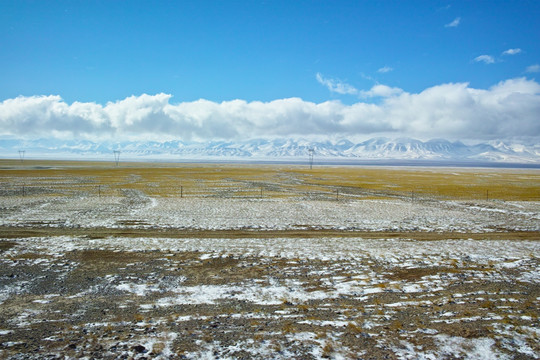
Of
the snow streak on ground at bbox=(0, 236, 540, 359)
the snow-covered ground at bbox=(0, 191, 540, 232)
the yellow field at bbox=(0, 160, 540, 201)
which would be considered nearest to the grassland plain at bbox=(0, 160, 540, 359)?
the snow streak on ground at bbox=(0, 236, 540, 359)

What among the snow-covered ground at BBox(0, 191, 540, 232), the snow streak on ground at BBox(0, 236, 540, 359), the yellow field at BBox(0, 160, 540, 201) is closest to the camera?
the snow streak on ground at BBox(0, 236, 540, 359)

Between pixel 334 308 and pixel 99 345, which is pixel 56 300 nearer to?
pixel 99 345

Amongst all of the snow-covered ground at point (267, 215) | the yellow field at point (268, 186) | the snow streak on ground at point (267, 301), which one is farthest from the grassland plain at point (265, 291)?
the yellow field at point (268, 186)

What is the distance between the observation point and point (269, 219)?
24.6 metres

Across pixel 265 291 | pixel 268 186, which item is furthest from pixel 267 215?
pixel 268 186

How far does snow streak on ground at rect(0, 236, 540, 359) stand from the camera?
727 centimetres

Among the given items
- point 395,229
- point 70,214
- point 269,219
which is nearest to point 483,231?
point 395,229

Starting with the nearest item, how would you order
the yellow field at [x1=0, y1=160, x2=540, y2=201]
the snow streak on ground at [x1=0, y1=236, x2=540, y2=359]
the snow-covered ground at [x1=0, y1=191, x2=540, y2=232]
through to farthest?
1. the snow streak on ground at [x1=0, y1=236, x2=540, y2=359]
2. the snow-covered ground at [x1=0, y1=191, x2=540, y2=232]
3. the yellow field at [x1=0, y1=160, x2=540, y2=201]

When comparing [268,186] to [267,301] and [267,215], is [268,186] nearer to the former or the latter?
[267,215]

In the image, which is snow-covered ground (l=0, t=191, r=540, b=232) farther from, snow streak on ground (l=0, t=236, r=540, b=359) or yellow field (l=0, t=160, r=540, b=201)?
yellow field (l=0, t=160, r=540, b=201)

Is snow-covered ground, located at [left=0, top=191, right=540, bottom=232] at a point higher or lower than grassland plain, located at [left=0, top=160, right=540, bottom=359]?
lower

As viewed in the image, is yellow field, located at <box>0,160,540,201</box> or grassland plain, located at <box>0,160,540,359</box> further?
yellow field, located at <box>0,160,540,201</box>

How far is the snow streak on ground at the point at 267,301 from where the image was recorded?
7273mm

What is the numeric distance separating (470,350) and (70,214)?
27.7 metres
